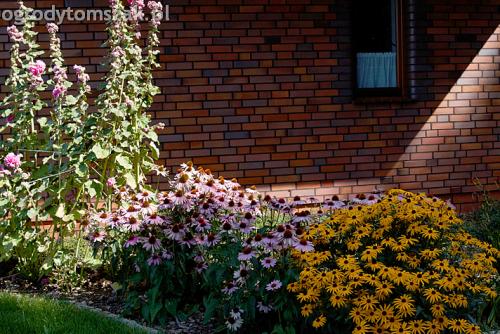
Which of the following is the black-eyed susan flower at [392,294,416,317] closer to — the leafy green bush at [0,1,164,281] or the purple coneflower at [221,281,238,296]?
the purple coneflower at [221,281,238,296]

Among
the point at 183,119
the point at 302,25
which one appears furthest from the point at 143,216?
the point at 302,25

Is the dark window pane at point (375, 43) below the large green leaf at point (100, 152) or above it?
above

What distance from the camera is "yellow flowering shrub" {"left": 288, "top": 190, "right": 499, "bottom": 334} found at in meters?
3.84

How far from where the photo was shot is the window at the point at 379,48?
26.8 ft

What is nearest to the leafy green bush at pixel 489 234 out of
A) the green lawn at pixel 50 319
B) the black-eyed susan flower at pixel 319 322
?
the black-eyed susan flower at pixel 319 322

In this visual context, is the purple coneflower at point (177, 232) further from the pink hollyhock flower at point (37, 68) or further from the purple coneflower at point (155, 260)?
the pink hollyhock flower at point (37, 68)

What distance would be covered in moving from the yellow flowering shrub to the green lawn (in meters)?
1.11

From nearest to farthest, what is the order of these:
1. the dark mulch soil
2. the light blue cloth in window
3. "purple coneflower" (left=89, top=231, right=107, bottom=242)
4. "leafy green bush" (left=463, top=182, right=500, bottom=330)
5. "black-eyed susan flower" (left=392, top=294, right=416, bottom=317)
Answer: "black-eyed susan flower" (left=392, top=294, right=416, bottom=317), "leafy green bush" (left=463, top=182, right=500, bottom=330), the dark mulch soil, "purple coneflower" (left=89, top=231, right=107, bottom=242), the light blue cloth in window

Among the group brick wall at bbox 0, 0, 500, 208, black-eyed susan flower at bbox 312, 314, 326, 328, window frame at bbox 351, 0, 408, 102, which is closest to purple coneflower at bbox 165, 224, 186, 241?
black-eyed susan flower at bbox 312, 314, 326, 328

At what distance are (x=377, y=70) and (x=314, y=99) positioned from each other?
94 centimetres

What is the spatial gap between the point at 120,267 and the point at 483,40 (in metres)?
5.30

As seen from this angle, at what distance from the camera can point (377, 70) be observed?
27.1 ft

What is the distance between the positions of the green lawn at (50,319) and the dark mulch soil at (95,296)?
10.8 inches

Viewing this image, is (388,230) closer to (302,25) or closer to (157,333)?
(157,333)
